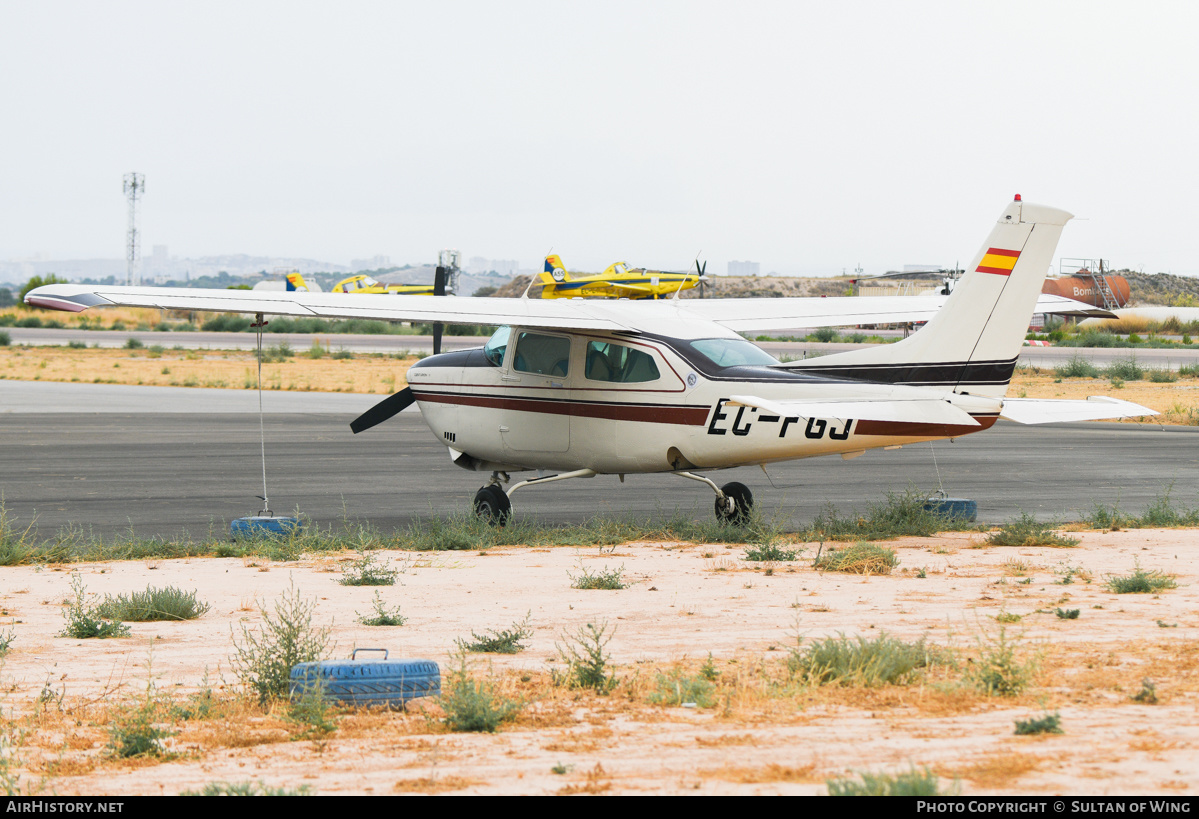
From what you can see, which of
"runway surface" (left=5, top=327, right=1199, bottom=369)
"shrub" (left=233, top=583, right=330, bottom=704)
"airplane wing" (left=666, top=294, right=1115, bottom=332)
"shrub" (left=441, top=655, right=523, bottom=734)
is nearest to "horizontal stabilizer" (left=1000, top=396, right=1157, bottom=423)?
"airplane wing" (left=666, top=294, right=1115, bottom=332)

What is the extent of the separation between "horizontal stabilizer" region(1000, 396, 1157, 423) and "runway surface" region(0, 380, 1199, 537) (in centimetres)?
241

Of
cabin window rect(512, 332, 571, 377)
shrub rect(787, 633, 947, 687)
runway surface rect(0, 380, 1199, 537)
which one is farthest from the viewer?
runway surface rect(0, 380, 1199, 537)

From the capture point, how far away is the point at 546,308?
45.4ft

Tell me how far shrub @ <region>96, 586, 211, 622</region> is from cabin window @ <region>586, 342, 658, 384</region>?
5.50 meters

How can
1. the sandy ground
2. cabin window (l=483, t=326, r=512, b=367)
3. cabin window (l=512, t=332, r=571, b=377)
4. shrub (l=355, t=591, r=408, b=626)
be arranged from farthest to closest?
cabin window (l=483, t=326, r=512, b=367)
cabin window (l=512, t=332, r=571, b=377)
shrub (l=355, t=591, r=408, b=626)
the sandy ground

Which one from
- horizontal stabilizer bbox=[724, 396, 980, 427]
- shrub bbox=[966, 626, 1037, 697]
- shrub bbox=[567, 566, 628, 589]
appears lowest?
shrub bbox=[567, 566, 628, 589]

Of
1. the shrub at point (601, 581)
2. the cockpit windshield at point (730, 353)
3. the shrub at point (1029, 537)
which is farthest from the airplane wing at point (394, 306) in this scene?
the shrub at point (1029, 537)

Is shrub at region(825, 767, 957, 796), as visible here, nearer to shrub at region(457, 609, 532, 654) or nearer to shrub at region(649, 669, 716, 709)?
A: shrub at region(649, 669, 716, 709)

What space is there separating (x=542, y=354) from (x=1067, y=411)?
564 centimetres

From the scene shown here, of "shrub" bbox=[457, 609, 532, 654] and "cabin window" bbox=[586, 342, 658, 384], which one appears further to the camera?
"cabin window" bbox=[586, 342, 658, 384]

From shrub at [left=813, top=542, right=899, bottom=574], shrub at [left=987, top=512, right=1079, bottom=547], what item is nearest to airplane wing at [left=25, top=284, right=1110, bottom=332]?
shrub at [left=813, top=542, right=899, bottom=574]

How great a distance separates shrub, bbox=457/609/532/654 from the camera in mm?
7379

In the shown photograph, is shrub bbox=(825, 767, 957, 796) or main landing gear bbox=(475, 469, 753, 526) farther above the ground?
shrub bbox=(825, 767, 957, 796)
